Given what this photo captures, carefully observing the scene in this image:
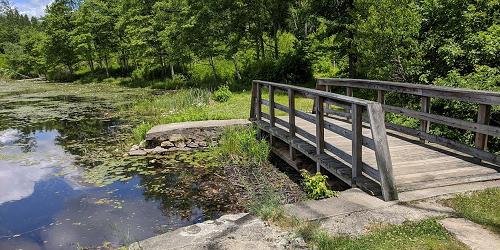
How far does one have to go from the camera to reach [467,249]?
3.54 meters

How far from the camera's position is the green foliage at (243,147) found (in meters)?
9.08

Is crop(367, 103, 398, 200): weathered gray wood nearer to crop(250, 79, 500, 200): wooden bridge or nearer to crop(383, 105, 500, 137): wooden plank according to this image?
crop(250, 79, 500, 200): wooden bridge

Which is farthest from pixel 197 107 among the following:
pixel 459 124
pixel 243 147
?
pixel 459 124

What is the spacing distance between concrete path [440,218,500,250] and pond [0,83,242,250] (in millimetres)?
3500

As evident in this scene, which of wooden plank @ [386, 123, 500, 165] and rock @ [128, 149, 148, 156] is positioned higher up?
wooden plank @ [386, 123, 500, 165]

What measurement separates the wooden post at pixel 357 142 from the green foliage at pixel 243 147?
11.6 feet

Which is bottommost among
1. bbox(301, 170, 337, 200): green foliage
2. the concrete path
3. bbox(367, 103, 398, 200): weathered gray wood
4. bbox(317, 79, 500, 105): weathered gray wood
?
bbox(301, 170, 337, 200): green foliage

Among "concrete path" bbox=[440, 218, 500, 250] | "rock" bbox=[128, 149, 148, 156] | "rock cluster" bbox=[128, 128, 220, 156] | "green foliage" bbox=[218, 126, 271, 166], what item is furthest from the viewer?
"rock cluster" bbox=[128, 128, 220, 156]

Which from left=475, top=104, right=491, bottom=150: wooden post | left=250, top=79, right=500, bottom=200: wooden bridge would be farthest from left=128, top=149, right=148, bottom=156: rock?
left=475, top=104, right=491, bottom=150: wooden post

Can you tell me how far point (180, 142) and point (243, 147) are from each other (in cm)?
210

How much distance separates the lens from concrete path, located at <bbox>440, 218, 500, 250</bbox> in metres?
3.62

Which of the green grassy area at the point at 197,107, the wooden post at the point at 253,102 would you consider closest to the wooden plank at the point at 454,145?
the wooden post at the point at 253,102

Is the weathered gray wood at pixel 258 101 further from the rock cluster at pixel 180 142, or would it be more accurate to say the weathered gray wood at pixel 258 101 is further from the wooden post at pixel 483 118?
the wooden post at pixel 483 118

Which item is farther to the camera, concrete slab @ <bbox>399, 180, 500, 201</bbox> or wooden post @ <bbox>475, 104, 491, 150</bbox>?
wooden post @ <bbox>475, 104, 491, 150</bbox>
